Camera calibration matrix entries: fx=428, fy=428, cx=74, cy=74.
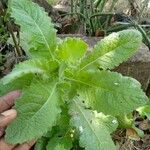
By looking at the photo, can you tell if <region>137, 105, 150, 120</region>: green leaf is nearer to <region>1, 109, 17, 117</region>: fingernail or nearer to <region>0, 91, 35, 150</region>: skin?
<region>0, 91, 35, 150</region>: skin

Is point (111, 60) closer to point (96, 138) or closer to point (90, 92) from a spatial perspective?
point (90, 92)

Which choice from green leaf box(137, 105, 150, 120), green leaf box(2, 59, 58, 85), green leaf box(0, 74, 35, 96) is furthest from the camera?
green leaf box(137, 105, 150, 120)

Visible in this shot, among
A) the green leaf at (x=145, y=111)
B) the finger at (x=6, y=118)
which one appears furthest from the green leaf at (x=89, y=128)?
the green leaf at (x=145, y=111)

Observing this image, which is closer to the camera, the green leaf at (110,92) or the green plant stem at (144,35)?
the green leaf at (110,92)

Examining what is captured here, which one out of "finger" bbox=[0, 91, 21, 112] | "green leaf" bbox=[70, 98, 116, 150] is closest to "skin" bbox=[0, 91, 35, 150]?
"finger" bbox=[0, 91, 21, 112]

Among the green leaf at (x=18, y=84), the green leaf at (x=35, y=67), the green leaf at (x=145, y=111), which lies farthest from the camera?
the green leaf at (x=145, y=111)

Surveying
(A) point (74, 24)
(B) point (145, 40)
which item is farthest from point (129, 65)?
(A) point (74, 24)

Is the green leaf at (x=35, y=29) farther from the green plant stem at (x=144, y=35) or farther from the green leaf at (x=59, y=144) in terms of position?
the green plant stem at (x=144, y=35)
